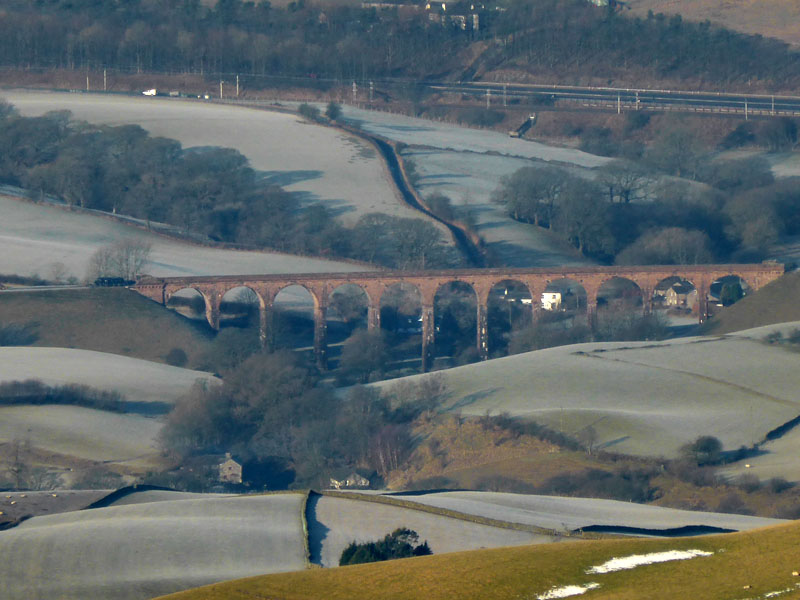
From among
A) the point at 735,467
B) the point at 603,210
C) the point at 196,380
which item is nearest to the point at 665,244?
Answer: the point at 603,210

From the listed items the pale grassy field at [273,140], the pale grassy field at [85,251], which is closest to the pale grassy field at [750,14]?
the pale grassy field at [273,140]

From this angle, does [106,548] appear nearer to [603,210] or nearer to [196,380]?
[196,380]

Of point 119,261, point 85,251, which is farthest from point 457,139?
point 119,261

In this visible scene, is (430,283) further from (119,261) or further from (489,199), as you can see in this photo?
(489,199)

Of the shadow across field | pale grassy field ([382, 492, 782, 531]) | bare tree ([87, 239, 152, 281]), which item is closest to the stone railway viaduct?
bare tree ([87, 239, 152, 281])

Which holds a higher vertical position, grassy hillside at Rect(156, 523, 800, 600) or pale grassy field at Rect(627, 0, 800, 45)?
pale grassy field at Rect(627, 0, 800, 45)

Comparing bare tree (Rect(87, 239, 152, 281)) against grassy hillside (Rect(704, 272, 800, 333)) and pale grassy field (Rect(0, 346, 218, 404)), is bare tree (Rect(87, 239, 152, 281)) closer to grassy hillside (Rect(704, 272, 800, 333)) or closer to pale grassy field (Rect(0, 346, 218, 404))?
pale grassy field (Rect(0, 346, 218, 404))

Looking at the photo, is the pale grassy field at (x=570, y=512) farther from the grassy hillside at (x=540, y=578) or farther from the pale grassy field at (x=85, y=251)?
the pale grassy field at (x=85, y=251)

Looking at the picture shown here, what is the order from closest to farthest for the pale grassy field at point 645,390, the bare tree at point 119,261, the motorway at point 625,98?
the pale grassy field at point 645,390 < the bare tree at point 119,261 < the motorway at point 625,98
